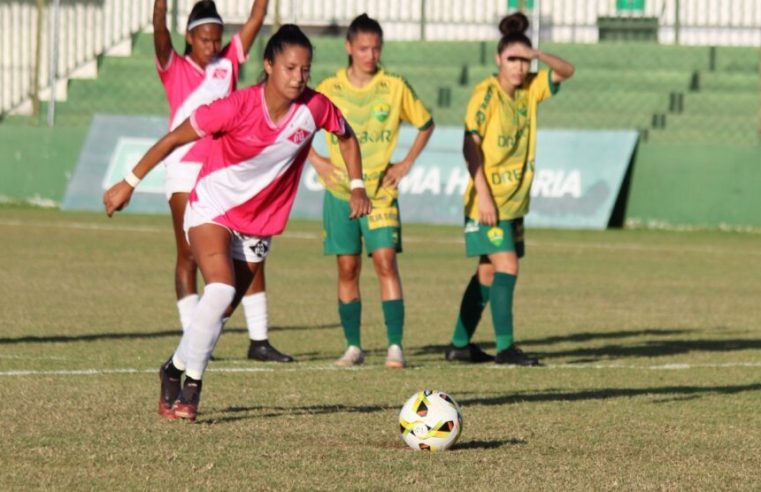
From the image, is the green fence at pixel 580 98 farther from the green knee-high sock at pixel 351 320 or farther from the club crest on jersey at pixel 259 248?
the club crest on jersey at pixel 259 248

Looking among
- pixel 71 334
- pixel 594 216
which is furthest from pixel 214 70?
pixel 594 216

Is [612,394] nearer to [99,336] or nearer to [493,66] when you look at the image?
[99,336]

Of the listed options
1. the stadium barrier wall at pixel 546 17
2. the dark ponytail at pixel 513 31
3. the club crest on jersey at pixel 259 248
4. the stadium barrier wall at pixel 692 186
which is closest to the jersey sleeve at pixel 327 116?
the club crest on jersey at pixel 259 248

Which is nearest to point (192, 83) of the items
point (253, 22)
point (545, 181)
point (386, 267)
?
point (253, 22)

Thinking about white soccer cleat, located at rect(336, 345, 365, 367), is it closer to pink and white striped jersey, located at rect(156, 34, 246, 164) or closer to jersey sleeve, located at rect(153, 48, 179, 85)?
pink and white striped jersey, located at rect(156, 34, 246, 164)

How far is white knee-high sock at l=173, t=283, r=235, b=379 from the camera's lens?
311 inches

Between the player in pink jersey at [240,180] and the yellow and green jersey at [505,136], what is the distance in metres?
2.52

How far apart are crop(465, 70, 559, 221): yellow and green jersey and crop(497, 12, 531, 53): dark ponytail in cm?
30

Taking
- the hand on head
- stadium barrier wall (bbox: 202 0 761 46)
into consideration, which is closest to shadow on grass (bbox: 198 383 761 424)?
the hand on head

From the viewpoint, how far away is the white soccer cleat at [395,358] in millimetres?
10275

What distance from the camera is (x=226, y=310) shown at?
802 cm

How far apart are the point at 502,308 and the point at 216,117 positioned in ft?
10.9

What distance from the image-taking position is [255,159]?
811 cm

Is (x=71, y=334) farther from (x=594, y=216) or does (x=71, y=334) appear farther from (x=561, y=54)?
(x=561, y=54)
